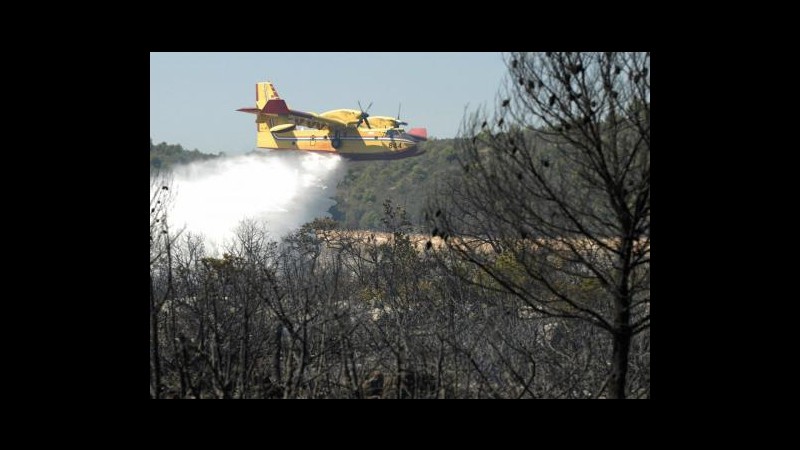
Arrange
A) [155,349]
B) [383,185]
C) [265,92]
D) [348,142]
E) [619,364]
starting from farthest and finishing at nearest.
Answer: [383,185] → [265,92] → [348,142] → [619,364] → [155,349]

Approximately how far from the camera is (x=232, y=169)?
349 ft

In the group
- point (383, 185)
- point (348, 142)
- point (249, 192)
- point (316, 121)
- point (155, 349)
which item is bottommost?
point (155, 349)

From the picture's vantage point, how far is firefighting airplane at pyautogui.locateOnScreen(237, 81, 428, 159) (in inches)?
2790

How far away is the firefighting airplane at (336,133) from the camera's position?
7088cm

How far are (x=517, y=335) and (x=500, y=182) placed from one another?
12.0 metres

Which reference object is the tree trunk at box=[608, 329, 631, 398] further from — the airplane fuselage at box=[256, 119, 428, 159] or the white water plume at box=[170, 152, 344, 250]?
the white water plume at box=[170, 152, 344, 250]

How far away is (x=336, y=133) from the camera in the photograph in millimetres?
76750

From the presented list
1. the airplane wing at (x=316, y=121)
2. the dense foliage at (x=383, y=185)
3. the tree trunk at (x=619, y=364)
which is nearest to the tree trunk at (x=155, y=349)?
the tree trunk at (x=619, y=364)

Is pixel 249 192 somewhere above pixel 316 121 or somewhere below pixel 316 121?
below

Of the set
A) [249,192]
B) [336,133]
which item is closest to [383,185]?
[249,192]

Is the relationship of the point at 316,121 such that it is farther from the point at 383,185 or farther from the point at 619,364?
the point at 619,364

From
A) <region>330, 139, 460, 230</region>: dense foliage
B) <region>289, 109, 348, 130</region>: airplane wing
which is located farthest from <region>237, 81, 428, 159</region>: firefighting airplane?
<region>330, 139, 460, 230</region>: dense foliage

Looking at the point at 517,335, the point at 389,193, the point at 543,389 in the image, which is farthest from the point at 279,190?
the point at 543,389

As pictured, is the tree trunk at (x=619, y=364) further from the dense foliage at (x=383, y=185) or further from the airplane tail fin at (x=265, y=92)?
the dense foliage at (x=383, y=185)
